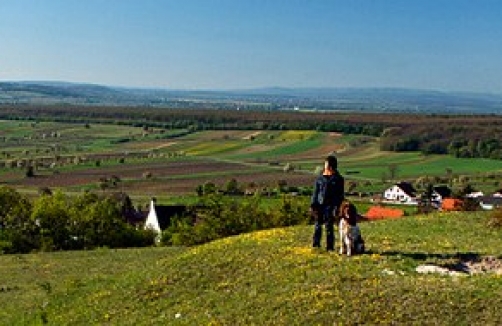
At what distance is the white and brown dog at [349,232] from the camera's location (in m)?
19.0

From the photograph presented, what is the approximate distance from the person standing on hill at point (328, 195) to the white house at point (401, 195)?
70.4m

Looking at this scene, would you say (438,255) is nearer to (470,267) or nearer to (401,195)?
(470,267)

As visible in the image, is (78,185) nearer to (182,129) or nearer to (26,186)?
(26,186)

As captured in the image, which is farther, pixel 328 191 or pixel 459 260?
pixel 328 191

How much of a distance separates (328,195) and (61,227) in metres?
32.4

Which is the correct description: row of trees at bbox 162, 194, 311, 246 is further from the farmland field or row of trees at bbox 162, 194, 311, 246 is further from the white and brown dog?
the farmland field

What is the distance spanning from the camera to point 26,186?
100 meters

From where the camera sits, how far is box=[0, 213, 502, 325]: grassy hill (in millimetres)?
15508

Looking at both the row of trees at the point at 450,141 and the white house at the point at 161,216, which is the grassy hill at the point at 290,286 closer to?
the white house at the point at 161,216

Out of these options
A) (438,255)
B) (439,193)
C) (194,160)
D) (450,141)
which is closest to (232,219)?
(438,255)

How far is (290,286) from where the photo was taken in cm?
1784

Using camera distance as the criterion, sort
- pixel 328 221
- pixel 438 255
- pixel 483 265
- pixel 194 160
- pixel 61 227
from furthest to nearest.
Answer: pixel 194 160 < pixel 61 227 < pixel 328 221 < pixel 438 255 < pixel 483 265

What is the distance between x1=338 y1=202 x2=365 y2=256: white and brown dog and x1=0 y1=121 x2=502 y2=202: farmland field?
77.8 m

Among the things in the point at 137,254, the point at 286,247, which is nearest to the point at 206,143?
the point at 137,254
